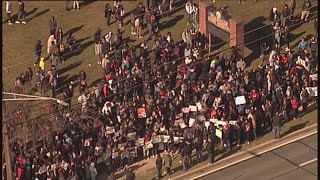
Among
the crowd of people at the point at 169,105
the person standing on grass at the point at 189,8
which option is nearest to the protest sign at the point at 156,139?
the crowd of people at the point at 169,105

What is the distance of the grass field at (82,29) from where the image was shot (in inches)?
1871

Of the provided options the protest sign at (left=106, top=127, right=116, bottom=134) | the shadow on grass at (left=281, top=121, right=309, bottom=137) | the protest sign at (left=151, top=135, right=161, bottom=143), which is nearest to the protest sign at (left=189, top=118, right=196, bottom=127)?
the protest sign at (left=151, top=135, right=161, bottom=143)

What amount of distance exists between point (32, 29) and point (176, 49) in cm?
1002

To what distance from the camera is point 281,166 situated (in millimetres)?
39250

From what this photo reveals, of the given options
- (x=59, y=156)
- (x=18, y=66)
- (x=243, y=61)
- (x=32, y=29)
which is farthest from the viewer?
(x=32, y=29)

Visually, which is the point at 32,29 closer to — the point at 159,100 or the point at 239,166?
the point at 159,100

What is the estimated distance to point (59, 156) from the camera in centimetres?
3806

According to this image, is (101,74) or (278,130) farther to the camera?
(101,74)

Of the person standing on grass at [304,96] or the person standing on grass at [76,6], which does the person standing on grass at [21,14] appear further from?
the person standing on grass at [304,96]

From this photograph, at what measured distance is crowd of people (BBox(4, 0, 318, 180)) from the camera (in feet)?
127

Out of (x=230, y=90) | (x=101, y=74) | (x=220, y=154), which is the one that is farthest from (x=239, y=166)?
(x=101, y=74)

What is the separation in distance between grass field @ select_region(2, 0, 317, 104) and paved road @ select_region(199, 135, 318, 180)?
23.0 ft

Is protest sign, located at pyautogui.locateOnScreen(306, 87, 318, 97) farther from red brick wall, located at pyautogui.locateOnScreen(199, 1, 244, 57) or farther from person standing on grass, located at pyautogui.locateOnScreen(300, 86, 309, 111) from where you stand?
red brick wall, located at pyautogui.locateOnScreen(199, 1, 244, 57)

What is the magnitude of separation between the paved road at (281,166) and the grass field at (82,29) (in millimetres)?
7005
